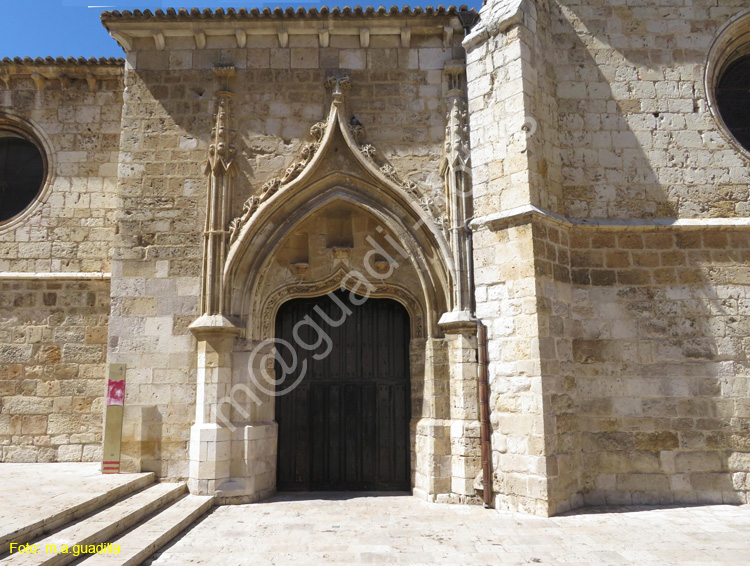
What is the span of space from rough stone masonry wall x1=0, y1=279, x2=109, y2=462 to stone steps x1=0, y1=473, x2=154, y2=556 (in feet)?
4.71

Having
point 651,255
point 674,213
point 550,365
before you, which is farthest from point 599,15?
point 550,365

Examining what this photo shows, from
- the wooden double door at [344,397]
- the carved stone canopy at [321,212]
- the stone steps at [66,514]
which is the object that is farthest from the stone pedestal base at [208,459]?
the carved stone canopy at [321,212]

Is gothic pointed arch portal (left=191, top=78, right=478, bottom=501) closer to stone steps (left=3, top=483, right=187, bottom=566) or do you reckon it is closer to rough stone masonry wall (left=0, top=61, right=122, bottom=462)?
stone steps (left=3, top=483, right=187, bottom=566)

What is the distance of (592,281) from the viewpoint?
5973 mm

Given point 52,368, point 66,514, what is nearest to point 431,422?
point 66,514

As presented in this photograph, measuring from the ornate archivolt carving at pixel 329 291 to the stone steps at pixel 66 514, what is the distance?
6.69ft

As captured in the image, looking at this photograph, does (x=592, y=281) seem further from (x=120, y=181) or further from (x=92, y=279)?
(x=92, y=279)

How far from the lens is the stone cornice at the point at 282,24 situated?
6.54 meters

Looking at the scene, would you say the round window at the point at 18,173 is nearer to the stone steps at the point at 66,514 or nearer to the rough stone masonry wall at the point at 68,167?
the rough stone masonry wall at the point at 68,167

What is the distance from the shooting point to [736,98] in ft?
22.0

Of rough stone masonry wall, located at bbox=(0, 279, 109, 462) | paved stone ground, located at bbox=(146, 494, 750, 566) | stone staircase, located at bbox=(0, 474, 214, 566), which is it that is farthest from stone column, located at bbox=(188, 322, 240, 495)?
rough stone masonry wall, located at bbox=(0, 279, 109, 462)

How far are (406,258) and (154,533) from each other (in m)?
3.75

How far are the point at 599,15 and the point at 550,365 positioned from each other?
4117 mm

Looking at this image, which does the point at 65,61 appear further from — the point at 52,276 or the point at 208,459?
the point at 208,459
